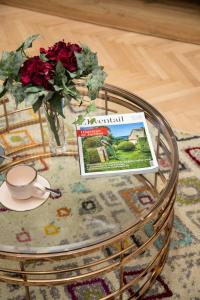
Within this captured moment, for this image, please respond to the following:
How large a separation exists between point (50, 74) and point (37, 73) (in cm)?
4

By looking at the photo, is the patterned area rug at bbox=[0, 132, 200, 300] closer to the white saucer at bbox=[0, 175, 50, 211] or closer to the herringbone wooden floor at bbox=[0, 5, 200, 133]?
the white saucer at bbox=[0, 175, 50, 211]

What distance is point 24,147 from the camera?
5.55 ft

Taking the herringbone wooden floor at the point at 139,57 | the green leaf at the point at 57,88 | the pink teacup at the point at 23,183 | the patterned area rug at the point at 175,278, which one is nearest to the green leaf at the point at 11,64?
the green leaf at the point at 57,88

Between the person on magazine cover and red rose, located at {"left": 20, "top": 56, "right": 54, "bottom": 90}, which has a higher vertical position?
red rose, located at {"left": 20, "top": 56, "right": 54, "bottom": 90}

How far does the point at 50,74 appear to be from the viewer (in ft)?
4.25

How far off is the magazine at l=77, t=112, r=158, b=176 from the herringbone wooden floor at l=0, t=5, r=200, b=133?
62cm

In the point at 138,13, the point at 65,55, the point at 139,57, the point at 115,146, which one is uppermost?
the point at 138,13

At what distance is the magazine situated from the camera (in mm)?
1417

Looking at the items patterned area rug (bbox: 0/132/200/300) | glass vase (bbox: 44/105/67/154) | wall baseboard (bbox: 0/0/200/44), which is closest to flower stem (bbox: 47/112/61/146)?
glass vase (bbox: 44/105/67/154)

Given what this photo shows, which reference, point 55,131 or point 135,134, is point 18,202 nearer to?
point 55,131

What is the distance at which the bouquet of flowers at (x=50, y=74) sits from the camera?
50.4 inches

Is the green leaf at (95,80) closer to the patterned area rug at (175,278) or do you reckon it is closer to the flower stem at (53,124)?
the flower stem at (53,124)

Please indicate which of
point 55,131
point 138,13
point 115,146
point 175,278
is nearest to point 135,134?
point 115,146

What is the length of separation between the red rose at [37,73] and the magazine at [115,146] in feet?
0.92
